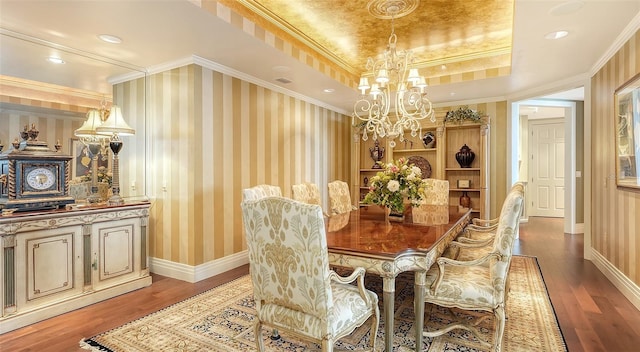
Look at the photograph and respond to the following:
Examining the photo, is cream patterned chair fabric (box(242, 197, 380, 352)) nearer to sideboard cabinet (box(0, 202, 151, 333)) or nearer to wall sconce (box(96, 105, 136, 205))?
sideboard cabinet (box(0, 202, 151, 333))

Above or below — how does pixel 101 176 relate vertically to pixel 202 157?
below

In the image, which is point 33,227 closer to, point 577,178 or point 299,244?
point 299,244

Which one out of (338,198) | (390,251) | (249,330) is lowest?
(249,330)

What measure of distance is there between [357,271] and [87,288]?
2.61 m

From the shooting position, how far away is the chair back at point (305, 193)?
3.61 meters

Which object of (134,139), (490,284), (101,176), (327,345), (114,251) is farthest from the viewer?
(134,139)

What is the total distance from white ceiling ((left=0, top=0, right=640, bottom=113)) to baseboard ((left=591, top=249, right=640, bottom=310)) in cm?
226

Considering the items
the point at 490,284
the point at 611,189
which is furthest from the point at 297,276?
the point at 611,189

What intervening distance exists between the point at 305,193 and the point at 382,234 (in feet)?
5.06

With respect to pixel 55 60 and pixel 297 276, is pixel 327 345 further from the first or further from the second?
pixel 55 60

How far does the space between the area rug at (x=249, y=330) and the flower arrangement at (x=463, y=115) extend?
3.18m

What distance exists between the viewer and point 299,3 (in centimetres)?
314

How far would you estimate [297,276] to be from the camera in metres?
1.61

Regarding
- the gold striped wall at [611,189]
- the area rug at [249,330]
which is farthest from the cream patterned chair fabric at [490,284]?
the gold striped wall at [611,189]
